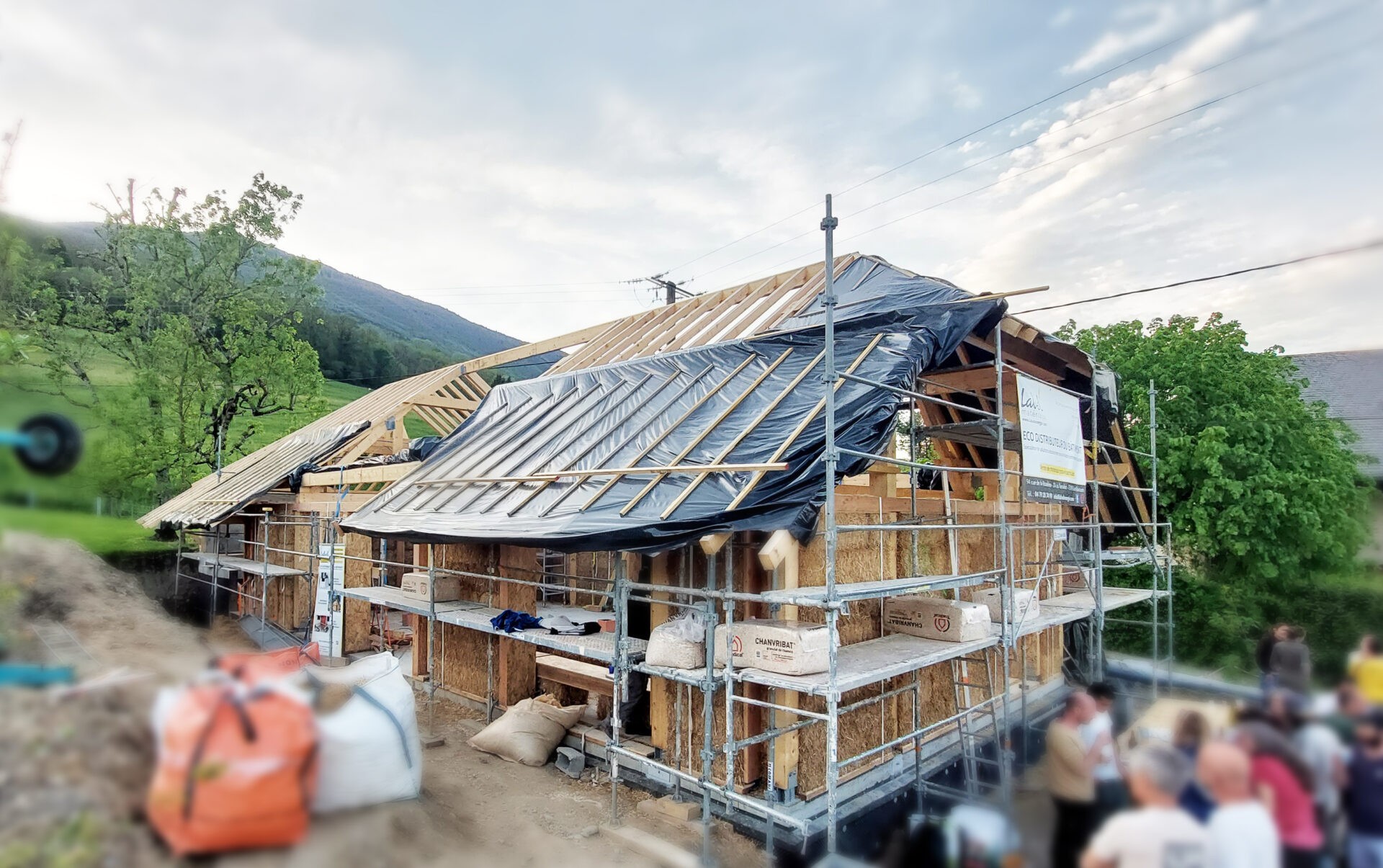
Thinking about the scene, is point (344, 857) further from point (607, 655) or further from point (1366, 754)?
point (607, 655)

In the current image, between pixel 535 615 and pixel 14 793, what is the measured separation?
789cm

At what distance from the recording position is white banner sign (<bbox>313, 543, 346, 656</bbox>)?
37.9 ft

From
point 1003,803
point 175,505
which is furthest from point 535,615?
point 175,505

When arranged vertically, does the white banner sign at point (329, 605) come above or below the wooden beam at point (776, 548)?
below

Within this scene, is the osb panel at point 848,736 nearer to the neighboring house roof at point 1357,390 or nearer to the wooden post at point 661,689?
the wooden post at point 661,689

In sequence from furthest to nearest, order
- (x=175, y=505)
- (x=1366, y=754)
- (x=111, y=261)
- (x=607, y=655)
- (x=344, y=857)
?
(x=175, y=505)
(x=607, y=655)
(x=111, y=261)
(x=1366, y=754)
(x=344, y=857)

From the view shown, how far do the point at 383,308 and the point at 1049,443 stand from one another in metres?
22.2

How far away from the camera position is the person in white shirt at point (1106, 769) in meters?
1.81

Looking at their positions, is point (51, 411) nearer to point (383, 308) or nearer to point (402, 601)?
point (402, 601)

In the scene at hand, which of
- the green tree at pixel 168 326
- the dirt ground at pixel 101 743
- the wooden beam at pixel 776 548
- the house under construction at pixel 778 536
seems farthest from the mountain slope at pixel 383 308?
the wooden beam at pixel 776 548

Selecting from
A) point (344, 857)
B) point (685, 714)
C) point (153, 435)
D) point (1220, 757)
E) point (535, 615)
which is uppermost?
point (153, 435)

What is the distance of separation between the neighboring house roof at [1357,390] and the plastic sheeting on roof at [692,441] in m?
3.83

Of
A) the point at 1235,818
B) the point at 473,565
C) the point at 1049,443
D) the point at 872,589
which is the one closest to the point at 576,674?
the point at 473,565

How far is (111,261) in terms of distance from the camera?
9.43ft
